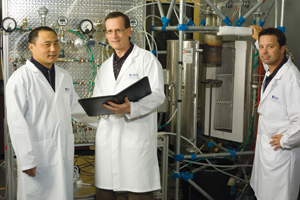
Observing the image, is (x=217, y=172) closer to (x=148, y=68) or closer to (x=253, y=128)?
(x=253, y=128)

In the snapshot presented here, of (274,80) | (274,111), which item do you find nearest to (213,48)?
(274,80)

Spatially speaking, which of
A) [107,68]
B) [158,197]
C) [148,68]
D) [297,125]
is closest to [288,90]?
[297,125]

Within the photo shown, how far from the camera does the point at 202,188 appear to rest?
3.22 m

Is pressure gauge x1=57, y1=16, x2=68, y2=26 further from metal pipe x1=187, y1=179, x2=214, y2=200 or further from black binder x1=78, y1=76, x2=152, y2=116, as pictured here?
metal pipe x1=187, y1=179, x2=214, y2=200

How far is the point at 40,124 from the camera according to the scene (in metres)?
2.00

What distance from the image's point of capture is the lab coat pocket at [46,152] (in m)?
1.99

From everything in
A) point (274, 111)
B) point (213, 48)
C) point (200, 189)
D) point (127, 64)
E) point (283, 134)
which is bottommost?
point (200, 189)

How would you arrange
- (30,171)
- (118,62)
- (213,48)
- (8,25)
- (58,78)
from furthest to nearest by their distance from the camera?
(213,48)
(8,25)
(118,62)
(58,78)
(30,171)

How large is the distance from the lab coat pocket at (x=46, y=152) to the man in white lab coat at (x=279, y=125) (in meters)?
1.50

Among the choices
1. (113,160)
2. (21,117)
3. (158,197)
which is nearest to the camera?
(21,117)

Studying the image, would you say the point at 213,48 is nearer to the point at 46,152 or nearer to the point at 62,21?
the point at 62,21

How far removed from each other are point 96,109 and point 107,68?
0.41 meters

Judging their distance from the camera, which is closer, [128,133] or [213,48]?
[128,133]

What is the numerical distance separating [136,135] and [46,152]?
61 cm
